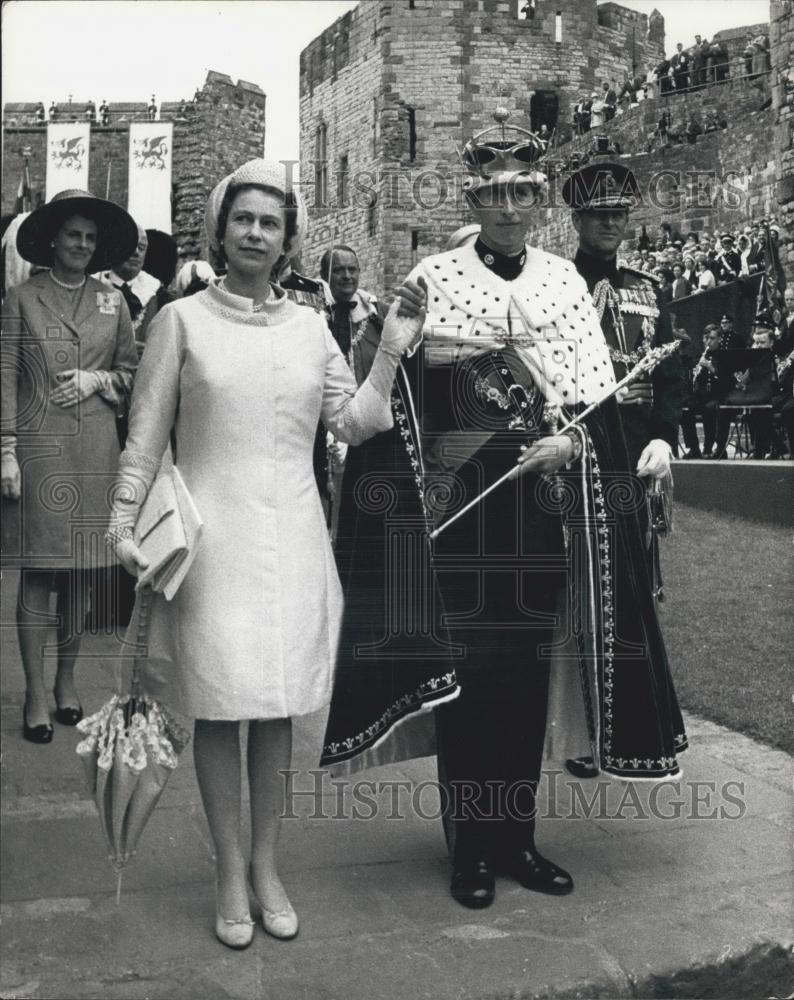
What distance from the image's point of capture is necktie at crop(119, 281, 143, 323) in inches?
114

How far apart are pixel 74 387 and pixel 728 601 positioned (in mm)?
1982

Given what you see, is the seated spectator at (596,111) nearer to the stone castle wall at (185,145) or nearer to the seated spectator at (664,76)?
the seated spectator at (664,76)

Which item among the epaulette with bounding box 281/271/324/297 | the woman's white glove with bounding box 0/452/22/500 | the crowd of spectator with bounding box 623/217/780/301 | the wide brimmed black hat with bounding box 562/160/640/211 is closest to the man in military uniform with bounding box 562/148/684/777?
the wide brimmed black hat with bounding box 562/160/640/211

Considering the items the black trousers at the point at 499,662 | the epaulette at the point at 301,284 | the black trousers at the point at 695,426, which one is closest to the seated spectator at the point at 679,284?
the black trousers at the point at 695,426

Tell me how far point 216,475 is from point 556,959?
131 centimetres

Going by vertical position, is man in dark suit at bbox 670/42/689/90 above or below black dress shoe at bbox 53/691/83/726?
above

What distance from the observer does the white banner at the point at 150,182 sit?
9.13 ft

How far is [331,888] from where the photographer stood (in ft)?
9.57

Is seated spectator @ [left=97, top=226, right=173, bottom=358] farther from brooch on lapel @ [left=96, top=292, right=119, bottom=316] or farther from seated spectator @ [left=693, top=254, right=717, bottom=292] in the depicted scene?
seated spectator @ [left=693, top=254, right=717, bottom=292]

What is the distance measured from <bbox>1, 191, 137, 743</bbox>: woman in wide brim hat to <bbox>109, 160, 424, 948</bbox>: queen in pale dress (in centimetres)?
27

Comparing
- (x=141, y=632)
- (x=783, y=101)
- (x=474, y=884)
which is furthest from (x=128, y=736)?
(x=783, y=101)

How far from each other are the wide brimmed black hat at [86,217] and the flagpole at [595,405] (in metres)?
1.00

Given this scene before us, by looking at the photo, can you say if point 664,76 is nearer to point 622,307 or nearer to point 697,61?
point 697,61

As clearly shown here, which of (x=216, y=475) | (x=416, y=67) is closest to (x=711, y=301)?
(x=416, y=67)
